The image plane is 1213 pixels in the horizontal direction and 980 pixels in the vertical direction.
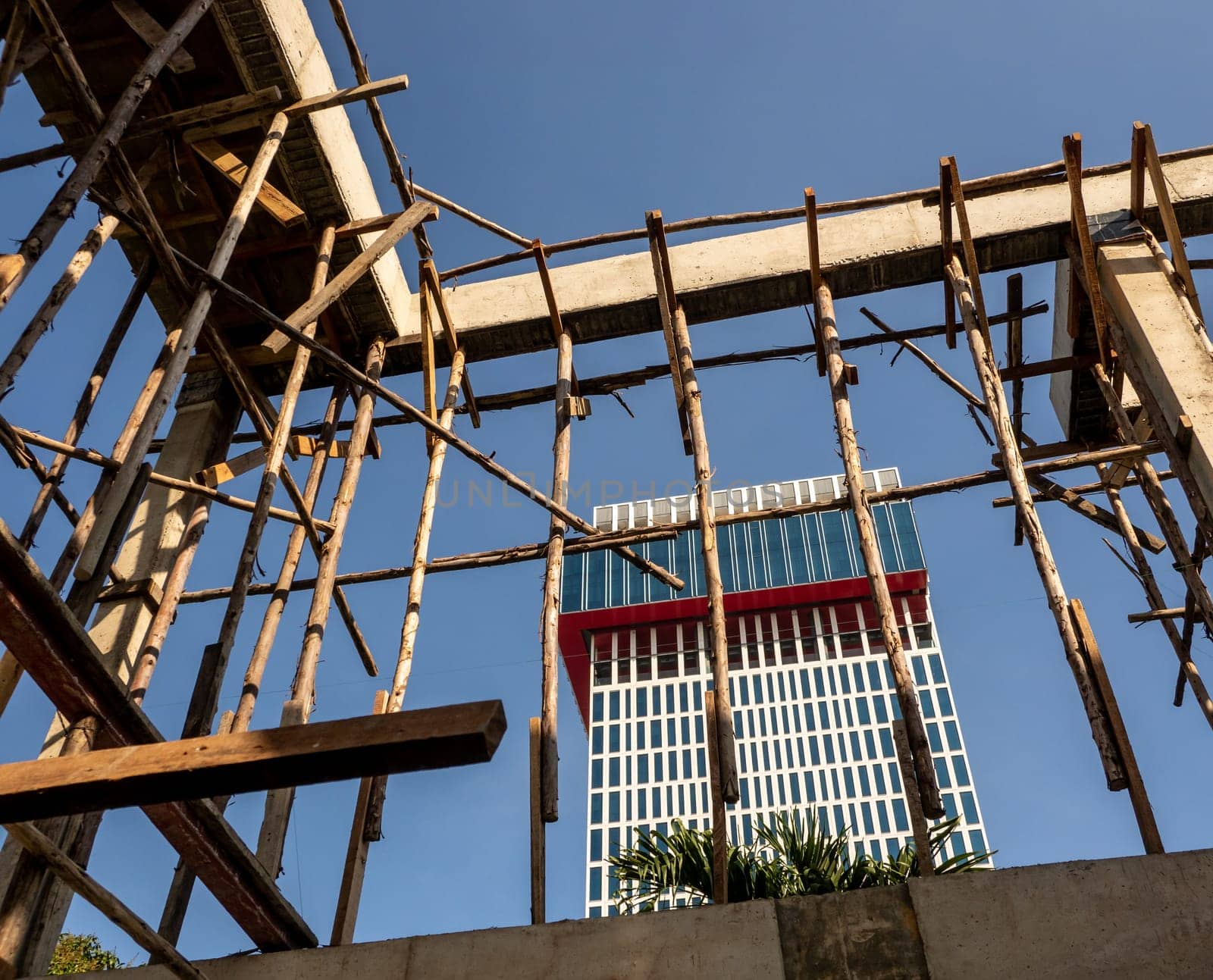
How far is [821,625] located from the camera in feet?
252

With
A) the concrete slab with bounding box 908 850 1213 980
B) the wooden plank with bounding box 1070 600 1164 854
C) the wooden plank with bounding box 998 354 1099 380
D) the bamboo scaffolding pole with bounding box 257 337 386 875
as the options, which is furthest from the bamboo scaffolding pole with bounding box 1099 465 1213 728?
the bamboo scaffolding pole with bounding box 257 337 386 875

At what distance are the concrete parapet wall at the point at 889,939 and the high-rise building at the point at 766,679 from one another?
58534 millimetres

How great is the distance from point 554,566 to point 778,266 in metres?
4.10

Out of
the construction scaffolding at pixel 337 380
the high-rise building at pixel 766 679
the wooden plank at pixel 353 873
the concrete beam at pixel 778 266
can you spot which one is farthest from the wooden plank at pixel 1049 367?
the high-rise building at pixel 766 679

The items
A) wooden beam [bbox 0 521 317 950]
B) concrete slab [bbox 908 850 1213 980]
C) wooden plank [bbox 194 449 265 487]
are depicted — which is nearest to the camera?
wooden beam [bbox 0 521 317 950]

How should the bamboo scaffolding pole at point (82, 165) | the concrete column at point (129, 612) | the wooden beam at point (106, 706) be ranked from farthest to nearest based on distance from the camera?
the concrete column at point (129, 612) → the bamboo scaffolding pole at point (82, 165) → the wooden beam at point (106, 706)

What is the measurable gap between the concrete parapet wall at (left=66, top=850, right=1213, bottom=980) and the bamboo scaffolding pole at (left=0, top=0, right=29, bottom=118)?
15.1 feet

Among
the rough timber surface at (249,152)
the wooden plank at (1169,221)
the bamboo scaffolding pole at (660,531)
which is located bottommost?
the bamboo scaffolding pole at (660,531)

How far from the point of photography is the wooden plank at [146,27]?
7.71 meters

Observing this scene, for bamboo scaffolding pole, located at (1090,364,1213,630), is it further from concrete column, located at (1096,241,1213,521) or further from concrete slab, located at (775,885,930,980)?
concrete slab, located at (775,885,930,980)

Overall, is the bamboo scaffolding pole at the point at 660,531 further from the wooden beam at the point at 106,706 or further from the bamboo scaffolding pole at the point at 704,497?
the wooden beam at the point at 106,706

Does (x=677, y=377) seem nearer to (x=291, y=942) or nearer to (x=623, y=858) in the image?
(x=291, y=942)

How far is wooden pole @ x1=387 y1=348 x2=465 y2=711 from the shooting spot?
707cm

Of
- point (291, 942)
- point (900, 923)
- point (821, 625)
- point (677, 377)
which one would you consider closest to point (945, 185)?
point (677, 377)
